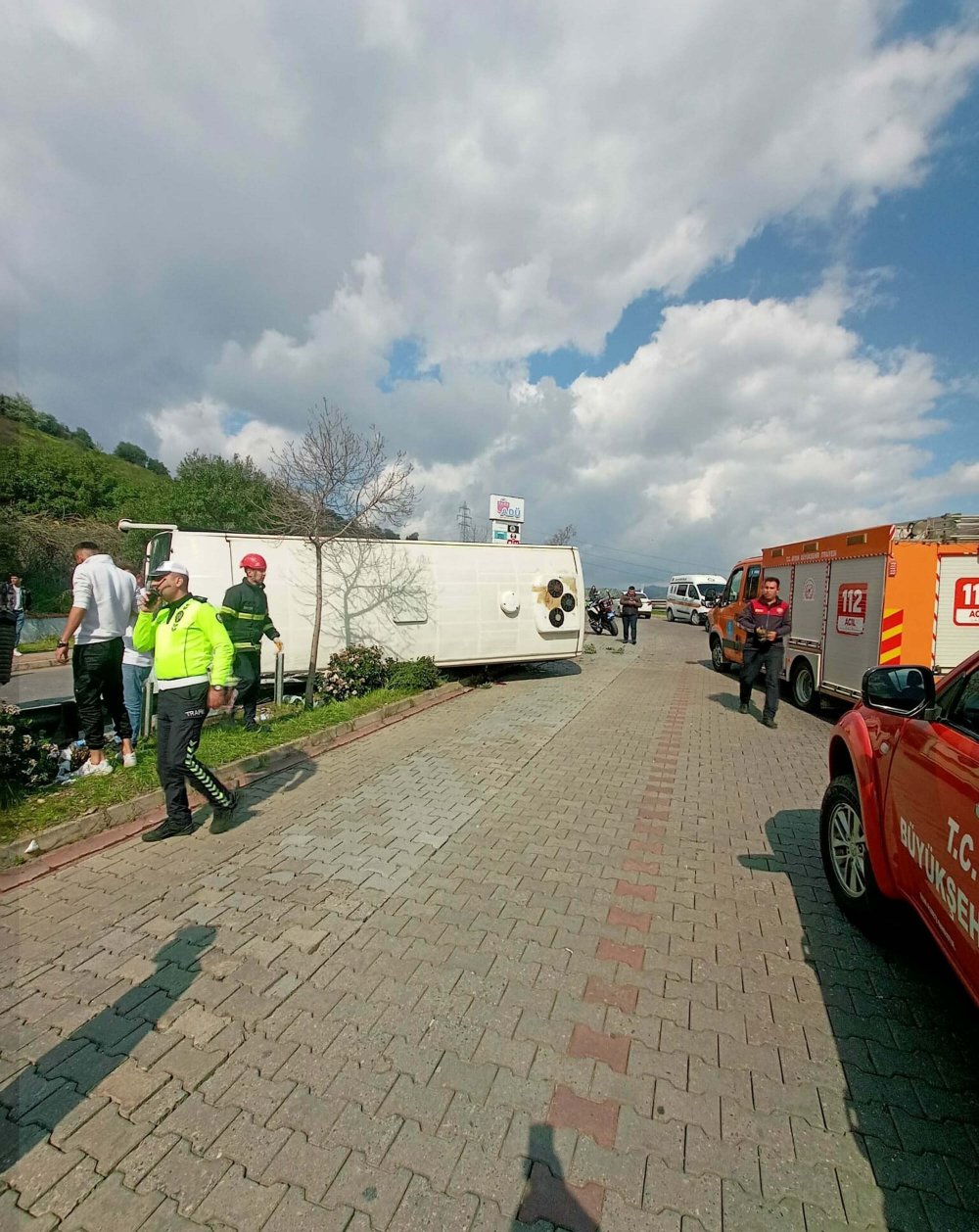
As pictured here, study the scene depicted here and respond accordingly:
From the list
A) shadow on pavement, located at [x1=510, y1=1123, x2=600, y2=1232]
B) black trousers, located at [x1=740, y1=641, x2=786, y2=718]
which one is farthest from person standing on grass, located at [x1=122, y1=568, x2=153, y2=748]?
black trousers, located at [x1=740, y1=641, x2=786, y2=718]

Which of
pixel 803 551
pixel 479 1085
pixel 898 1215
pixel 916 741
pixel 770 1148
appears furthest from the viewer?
pixel 803 551

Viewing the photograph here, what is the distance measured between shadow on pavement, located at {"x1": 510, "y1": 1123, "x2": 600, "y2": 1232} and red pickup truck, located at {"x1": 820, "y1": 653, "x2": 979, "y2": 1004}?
141cm

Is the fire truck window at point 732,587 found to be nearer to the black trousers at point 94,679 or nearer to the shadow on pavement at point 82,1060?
the black trousers at point 94,679

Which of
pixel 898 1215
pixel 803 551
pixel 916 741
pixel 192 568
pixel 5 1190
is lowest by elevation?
pixel 5 1190

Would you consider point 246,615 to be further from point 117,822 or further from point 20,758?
point 117,822

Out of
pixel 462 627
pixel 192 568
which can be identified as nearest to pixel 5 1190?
pixel 192 568

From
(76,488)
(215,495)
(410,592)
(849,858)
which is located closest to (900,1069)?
(849,858)

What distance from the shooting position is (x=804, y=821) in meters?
4.68

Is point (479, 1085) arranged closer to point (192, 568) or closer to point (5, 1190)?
point (5, 1190)

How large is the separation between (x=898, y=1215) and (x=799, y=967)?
1.19 m

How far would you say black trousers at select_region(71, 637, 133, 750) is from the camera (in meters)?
4.87

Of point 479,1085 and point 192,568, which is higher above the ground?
point 192,568

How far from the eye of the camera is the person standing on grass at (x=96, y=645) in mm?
4816

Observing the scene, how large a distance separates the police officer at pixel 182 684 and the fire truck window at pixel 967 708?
4.28m
